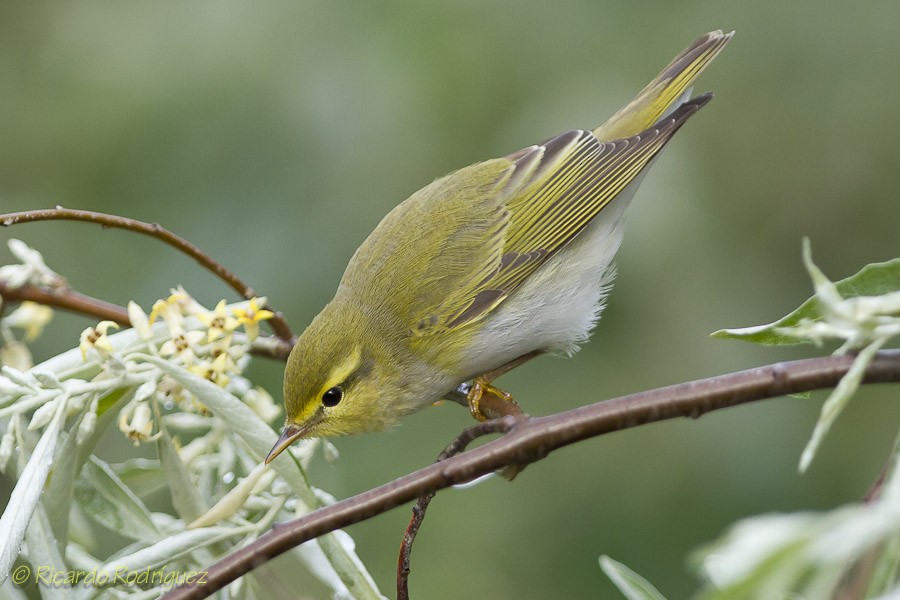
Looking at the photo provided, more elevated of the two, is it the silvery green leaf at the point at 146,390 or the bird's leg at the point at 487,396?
the silvery green leaf at the point at 146,390

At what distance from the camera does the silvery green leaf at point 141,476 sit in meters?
2.67

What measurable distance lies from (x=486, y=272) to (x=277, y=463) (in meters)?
1.35

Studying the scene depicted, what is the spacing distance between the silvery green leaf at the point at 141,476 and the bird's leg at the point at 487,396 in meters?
0.91

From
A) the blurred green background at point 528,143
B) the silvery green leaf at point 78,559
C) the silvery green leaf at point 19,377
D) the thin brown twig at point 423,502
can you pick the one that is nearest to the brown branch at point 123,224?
the silvery green leaf at point 19,377

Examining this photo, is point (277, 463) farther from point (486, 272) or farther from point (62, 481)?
point (486, 272)

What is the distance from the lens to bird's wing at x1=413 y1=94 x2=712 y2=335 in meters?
3.20

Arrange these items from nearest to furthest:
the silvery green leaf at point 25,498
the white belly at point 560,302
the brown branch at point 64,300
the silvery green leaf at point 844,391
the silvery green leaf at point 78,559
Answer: the silvery green leaf at point 844,391
the silvery green leaf at point 25,498
the silvery green leaf at point 78,559
the brown branch at point 64,300
the white belly at point 560,302

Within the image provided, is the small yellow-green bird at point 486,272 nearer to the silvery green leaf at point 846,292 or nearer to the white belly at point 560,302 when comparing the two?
the white belly at point 560,302

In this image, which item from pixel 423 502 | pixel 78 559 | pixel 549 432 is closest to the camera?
pixel 549 432

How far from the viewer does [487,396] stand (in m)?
2.95

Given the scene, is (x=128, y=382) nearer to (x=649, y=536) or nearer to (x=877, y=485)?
(x=877, y=485)

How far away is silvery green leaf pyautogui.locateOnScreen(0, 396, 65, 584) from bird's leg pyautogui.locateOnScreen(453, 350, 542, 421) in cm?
104

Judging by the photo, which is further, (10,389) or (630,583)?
(10,389)

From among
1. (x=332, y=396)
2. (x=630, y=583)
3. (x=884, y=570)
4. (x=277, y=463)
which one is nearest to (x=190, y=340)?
(x=277, y=463)
